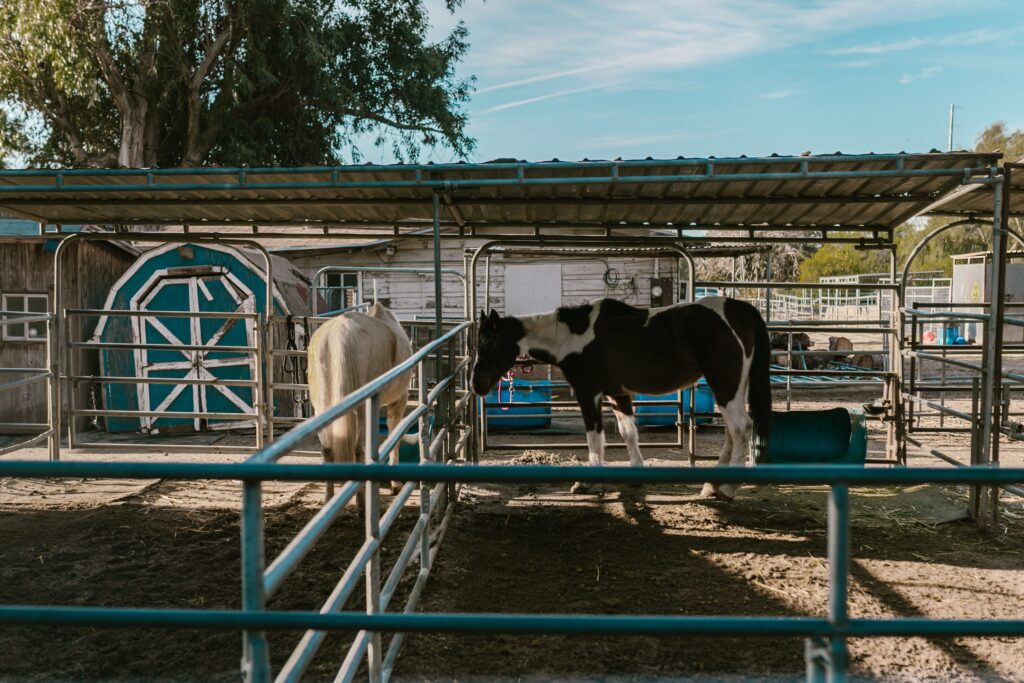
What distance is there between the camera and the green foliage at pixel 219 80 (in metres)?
15.8

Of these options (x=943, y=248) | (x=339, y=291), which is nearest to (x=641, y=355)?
(x=339, y=291)

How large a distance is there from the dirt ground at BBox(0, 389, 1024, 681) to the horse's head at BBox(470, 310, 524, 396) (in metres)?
1.03

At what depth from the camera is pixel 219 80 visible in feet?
60.2

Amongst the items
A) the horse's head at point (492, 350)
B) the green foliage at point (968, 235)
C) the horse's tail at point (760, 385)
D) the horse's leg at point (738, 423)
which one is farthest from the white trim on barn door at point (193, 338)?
the green foliage at point (968, 235)

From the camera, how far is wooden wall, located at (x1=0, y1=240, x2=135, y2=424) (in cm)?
1095

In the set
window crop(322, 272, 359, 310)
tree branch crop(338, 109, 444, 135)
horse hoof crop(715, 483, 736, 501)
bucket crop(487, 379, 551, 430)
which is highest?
tree branch crop(338, 109, 444, 135)

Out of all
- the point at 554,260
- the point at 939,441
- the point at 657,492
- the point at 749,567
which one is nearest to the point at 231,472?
the point at 749,567

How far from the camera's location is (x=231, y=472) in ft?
5.13

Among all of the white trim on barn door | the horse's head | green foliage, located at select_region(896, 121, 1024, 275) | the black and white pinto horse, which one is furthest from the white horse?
green foliage, located at select_region(896, 121, 1024, 275)

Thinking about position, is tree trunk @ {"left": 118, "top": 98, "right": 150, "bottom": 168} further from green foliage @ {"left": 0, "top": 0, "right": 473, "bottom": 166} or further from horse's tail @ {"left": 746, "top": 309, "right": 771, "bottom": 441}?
horse's tail @ {"left": 746, "top": 309, "right": 771, "bottom": 441}

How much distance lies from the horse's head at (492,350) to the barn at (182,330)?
15.6 feet

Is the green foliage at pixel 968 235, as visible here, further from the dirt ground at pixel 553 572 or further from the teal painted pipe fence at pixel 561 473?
the teal painted pipe fence at pixel 561 473

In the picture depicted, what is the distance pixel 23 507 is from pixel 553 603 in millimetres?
4987

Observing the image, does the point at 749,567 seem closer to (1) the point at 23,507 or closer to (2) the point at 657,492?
(2) the point at 657,492
